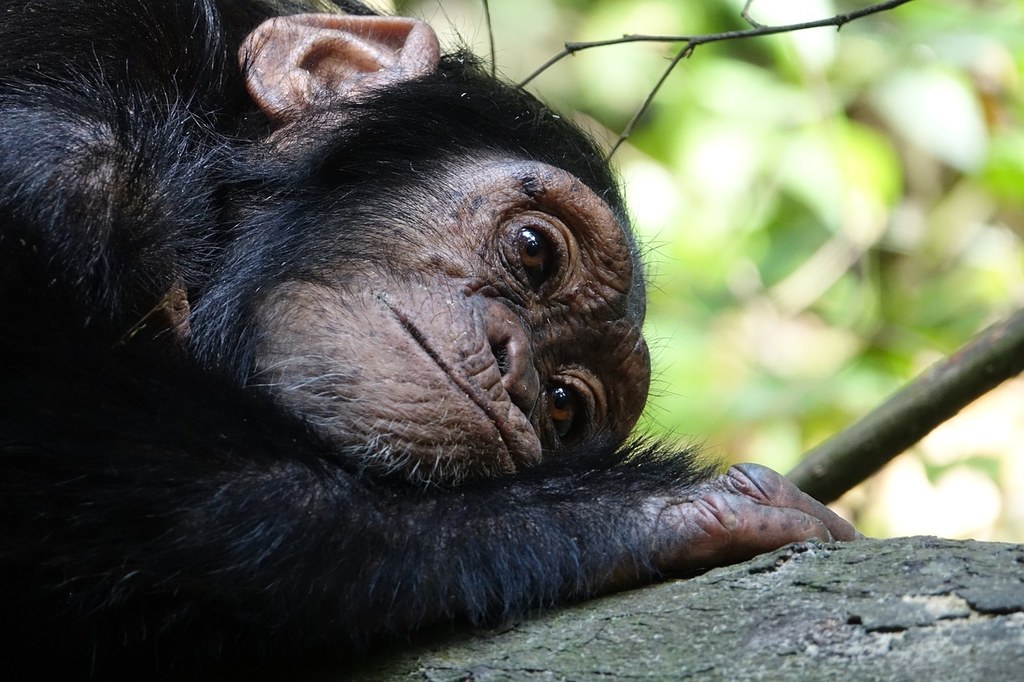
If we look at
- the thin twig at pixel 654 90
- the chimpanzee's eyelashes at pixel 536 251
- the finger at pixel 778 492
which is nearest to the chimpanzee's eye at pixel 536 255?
the chimpanzee's eyelashes at pixel 536 251

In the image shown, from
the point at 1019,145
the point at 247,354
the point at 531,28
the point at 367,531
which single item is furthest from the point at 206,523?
the point at 531,28

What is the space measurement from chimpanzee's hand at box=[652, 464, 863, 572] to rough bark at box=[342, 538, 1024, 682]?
0.32ft

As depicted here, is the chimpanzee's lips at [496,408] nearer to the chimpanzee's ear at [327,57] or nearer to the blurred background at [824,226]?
the chimpanzee's ear at [327,57]

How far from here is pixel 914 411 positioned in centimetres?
389

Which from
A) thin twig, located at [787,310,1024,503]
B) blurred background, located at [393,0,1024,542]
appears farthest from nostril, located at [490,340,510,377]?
blurred background, located at [393,0,1024,542]

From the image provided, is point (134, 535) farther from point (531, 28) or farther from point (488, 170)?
point (531, 28)

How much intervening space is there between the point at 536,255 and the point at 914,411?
4.38ft

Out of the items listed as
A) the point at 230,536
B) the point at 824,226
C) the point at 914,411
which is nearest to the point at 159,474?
the point at 230,536

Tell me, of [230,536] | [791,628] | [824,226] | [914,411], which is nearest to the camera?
[791,628]

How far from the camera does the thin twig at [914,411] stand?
375 cm

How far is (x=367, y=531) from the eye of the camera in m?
2.52

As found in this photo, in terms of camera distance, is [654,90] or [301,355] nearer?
[301,355]

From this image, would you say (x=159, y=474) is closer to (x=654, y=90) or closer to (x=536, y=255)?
(x=536, y=255)

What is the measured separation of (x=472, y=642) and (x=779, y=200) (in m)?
6.53
